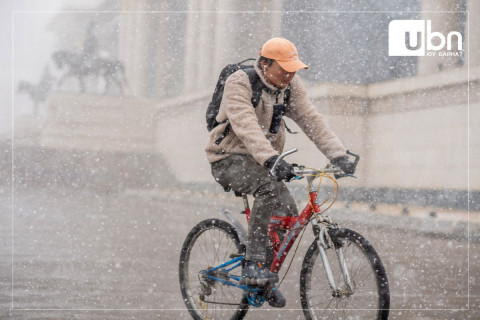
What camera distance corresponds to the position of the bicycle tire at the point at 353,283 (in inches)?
169

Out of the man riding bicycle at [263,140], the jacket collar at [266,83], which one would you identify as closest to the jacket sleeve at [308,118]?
the man riding bicycle at [263,140]

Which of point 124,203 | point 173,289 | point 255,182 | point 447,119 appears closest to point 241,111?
point 255,182

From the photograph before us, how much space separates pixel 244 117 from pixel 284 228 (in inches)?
28.5

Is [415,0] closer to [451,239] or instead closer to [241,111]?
[451,239]

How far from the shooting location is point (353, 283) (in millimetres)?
4445

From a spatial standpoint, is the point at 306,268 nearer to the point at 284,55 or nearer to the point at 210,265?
the point at 210,265

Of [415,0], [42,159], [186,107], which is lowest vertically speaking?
[42,159]

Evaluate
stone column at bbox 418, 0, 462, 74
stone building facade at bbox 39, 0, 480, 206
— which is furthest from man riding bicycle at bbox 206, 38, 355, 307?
stone column at bbox 418, 0, 462, 74

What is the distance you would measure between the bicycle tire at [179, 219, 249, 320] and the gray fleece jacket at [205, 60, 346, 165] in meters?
0.52

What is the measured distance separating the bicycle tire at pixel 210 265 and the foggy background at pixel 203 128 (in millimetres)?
3408

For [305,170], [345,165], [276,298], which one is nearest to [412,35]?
[345,165]

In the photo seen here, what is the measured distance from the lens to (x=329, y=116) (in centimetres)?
1492

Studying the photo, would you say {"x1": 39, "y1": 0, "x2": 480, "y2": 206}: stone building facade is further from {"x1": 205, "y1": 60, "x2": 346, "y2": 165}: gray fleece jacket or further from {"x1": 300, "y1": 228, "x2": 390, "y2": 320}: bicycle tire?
{"x1": 300, "y1": 228, "x2": 390, "y2": 320}: bicycle tire

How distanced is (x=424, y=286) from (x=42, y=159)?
9.22m
